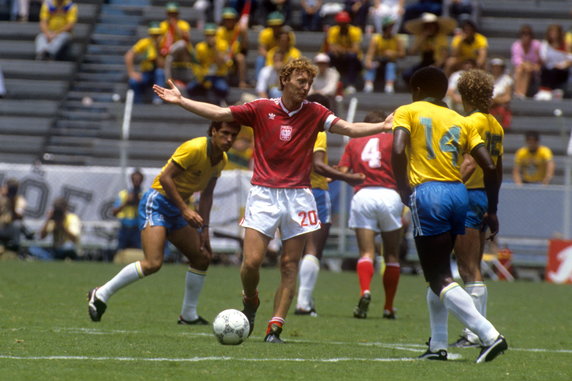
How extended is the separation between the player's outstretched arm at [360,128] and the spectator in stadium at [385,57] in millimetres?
14532

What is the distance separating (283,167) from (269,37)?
1550 cm

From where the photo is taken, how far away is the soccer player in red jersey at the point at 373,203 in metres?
13.0

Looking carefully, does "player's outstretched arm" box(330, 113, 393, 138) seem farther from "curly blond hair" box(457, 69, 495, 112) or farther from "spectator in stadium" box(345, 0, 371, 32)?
"spectator in stadium" box(345, 0, 371, 32)

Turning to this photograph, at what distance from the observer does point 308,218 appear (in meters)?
9.44

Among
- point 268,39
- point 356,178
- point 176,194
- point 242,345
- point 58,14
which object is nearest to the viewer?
point 242,345

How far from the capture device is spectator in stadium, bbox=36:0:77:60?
2717 cm

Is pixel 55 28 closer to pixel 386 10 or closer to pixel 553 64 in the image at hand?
pixel 386 10

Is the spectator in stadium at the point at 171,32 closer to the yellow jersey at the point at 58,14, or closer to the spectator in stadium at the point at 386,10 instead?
the yellow jersey at the point at 58,14

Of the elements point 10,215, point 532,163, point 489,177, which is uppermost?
point 489,177

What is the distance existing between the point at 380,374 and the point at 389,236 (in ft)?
18.8

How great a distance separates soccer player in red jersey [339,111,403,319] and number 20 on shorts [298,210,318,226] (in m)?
3.38

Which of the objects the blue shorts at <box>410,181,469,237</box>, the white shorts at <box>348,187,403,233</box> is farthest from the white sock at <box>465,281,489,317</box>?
the white shorts at <box>348,187,403,233</box>

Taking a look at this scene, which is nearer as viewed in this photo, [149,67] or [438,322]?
[438,322]

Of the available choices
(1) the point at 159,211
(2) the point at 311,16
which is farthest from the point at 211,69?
(1) the point at 159,211
